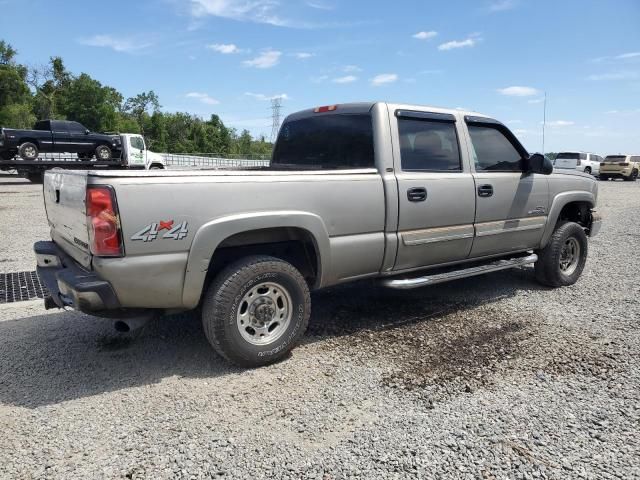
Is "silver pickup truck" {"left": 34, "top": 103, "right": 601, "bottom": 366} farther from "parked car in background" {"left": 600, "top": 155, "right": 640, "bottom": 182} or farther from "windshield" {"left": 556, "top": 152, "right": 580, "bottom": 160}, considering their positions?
"parked car in background" {"left": 600, "top": 155, "right": 640, "bottom": 182}

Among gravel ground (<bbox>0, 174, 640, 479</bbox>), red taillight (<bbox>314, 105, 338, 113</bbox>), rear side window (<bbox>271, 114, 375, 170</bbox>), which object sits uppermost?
red taillight (<bbox>314, 105, 338, 113</bbox>)

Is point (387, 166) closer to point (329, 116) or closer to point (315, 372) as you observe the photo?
point (329, 116)

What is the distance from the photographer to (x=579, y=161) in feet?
107

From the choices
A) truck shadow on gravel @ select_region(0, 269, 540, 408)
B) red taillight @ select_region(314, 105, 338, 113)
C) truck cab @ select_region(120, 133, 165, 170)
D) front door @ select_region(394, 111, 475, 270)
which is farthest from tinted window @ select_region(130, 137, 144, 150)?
front door @ select_region(394, 111, 475, 270)

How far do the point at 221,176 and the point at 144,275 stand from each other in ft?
2.68

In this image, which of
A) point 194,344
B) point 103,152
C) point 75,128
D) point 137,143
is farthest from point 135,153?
point 194,344

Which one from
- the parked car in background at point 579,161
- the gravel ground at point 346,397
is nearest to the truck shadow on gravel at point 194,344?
the gravel ground at point 346,397

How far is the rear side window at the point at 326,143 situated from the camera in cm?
419

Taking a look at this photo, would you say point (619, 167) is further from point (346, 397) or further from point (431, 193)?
point (346, 397)

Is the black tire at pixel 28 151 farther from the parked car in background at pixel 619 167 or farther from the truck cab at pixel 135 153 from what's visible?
the parked car in background at pixel 619 167

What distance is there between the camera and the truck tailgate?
3094 mm

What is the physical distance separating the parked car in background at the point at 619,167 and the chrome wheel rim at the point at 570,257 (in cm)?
3109

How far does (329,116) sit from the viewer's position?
4.60 m

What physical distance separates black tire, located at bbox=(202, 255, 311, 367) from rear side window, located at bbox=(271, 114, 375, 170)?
1261 millimetres
